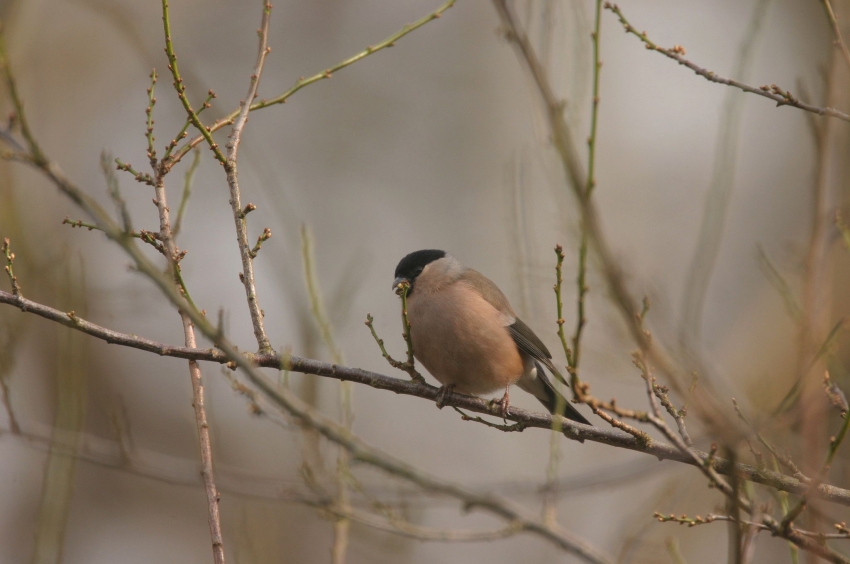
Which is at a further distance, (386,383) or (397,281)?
(397,281)

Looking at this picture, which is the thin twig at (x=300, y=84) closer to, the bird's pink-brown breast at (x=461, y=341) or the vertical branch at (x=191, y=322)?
the vertical branch at (x=191, y=322)

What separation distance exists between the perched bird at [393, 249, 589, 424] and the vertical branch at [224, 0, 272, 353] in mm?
1492

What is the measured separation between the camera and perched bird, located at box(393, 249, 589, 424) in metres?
4.91

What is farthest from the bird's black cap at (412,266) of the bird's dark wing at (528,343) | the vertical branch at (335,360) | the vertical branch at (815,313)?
the vertical branch at (815,313)

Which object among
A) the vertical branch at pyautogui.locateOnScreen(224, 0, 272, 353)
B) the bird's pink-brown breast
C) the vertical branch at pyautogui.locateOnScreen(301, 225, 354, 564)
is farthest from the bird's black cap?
the vertical branch at pyautogui.locateOnScreen(224, 0, 272, 353)

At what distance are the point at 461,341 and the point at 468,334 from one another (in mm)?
91

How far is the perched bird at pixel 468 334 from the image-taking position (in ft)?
16.1

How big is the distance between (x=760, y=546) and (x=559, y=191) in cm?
770

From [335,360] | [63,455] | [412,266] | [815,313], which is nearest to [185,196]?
[335,360]

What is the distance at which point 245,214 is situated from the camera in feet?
11.5

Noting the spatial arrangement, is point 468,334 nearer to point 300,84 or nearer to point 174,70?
point 300,84

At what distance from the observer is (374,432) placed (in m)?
12.0

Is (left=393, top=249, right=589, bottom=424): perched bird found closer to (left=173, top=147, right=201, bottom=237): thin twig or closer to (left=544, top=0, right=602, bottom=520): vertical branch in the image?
(left=173, top=147, right=201, bottom=237): thin twig

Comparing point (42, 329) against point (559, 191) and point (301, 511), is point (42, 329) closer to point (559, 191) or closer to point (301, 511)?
point (301, 511)
